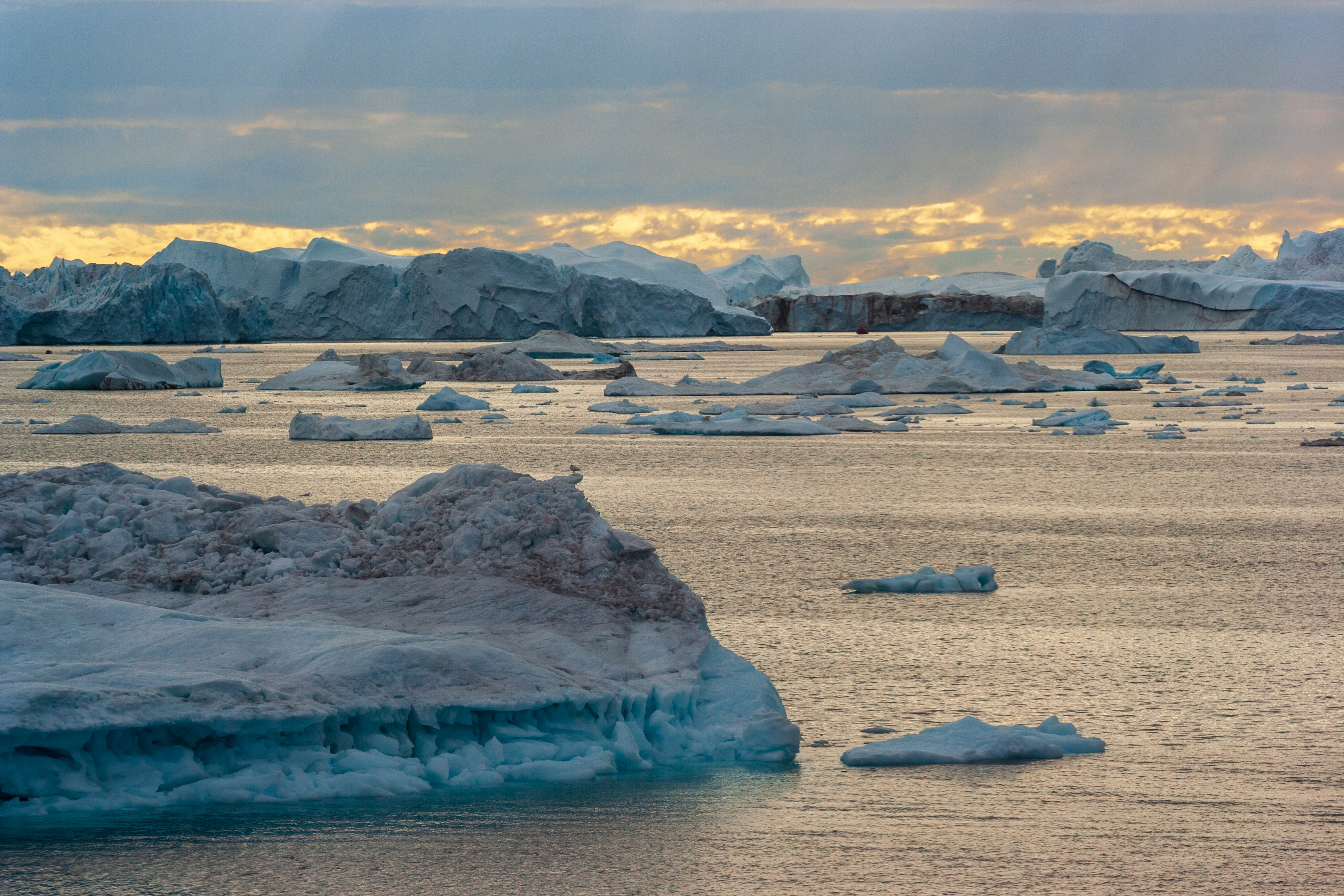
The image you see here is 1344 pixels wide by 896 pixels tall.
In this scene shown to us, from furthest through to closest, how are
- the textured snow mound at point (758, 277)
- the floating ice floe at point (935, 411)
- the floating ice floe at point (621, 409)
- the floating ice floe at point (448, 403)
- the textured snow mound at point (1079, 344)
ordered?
the textured snow mound at point (758, 277) < the textured snow mound at point (1079, 344) < the floating ice floe at point (448, 403) < the floating ice floe at point (621, 409) < the floating ice floe at point (935, 411)

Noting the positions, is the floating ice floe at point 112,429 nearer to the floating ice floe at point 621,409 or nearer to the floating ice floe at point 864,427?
the floating ice floe at point 621,409

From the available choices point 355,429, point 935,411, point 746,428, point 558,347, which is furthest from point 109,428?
point 558,347

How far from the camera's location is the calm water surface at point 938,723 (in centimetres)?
330

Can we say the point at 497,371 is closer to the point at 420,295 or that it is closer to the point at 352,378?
the point at 352,378

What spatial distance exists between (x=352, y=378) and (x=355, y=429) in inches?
503

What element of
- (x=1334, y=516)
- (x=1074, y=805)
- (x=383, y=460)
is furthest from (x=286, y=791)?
(x=383, y=460)

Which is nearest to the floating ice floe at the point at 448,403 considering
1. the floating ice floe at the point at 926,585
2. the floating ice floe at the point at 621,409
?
the floating ice floe at the point at 621,409

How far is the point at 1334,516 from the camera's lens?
10.2 m

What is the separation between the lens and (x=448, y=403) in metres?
22.5

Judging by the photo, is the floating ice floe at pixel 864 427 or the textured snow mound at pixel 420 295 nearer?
the floating ice floe at pixel 864 427

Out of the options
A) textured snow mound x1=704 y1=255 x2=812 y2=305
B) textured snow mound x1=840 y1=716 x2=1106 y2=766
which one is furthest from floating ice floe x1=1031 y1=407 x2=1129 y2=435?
textured snow mound x1=704 y1=255 x2=812 y2=305

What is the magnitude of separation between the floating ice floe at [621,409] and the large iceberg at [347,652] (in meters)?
15.4

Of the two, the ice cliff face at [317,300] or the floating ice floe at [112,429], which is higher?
the ice cliff face at [317,300]

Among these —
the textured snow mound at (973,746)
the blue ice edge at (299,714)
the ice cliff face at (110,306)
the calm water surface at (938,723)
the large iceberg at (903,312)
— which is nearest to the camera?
the calm water surface at (938,723)
